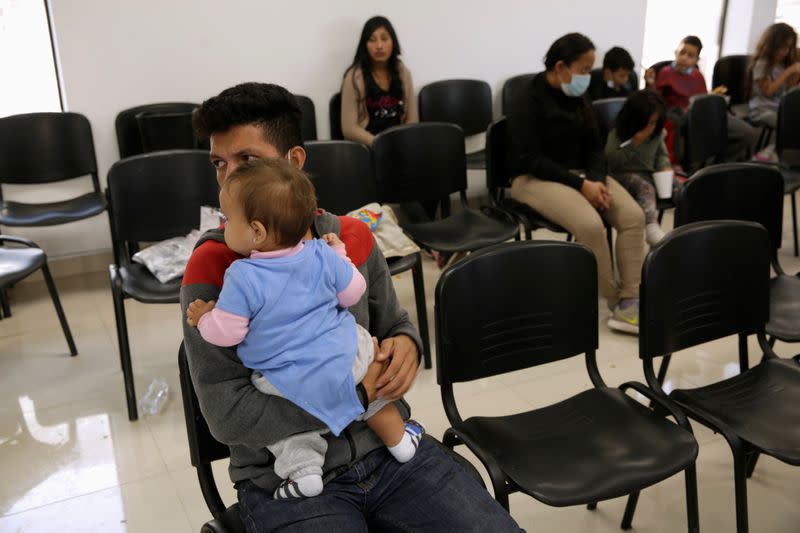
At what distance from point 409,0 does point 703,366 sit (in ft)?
9.31

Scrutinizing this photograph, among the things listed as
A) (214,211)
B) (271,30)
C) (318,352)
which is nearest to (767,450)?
(318,352)

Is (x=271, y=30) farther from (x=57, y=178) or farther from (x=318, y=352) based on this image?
(x=318, y=352)

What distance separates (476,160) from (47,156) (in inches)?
91.2

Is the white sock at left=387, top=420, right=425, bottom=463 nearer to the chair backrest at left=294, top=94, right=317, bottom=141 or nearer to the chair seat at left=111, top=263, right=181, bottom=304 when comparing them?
the chair seat at left=111, top=263, right=181, bottom=304

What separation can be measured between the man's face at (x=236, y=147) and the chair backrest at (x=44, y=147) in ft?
9.16

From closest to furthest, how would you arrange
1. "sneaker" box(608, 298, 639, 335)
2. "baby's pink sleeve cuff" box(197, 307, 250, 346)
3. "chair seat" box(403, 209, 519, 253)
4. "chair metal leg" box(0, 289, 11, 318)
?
"baby's pink sleeve cuff" box(197, 307, 250, 346) → "chair seat" box(403, 209, 519, 253) → "sneaker" box(608, 298, 639, 335) → "chair metal leg" box(0, 289, 11, 318)

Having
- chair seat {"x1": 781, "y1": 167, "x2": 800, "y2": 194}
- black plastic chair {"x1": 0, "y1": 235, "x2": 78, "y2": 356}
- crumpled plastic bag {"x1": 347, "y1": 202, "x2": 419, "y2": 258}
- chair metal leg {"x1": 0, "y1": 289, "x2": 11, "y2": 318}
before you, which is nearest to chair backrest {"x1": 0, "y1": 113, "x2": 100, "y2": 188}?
chair metal leg {"x1": 0, "y1": 289, "x2": 11, "y2": 318}

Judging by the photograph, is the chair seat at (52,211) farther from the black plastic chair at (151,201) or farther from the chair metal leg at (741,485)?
the chair metal leg at (741,485)

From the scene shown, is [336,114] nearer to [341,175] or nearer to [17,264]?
[341,175]

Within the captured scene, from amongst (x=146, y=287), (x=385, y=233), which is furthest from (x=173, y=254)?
(x=385, y=233)

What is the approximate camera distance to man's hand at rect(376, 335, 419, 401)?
1.35 meters

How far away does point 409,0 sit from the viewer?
178 inches

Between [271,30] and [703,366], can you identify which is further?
[271,30]

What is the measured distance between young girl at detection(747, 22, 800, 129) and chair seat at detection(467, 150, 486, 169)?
208 centimetres
